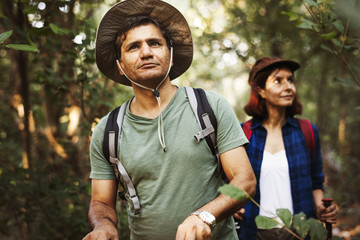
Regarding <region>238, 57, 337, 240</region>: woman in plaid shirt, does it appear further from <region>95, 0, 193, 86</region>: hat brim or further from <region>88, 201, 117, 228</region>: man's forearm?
<region>88, 201, 117, 228</region>: man's forearm

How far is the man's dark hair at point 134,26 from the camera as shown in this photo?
2.25 metres

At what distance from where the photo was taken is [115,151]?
2.07 metres

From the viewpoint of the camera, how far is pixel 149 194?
1991mm

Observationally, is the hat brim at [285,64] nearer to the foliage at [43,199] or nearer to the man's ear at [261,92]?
the man's ear at [261,92]

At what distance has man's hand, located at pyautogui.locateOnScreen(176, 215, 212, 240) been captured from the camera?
1547 mm

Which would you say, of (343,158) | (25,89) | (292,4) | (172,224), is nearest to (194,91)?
(172,224)

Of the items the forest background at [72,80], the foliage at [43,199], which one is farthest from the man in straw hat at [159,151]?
the foliage at [43,199]

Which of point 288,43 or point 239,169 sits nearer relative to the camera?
point 239,169

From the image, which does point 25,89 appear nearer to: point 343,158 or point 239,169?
point 239,169

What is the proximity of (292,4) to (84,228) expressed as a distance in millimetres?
5954

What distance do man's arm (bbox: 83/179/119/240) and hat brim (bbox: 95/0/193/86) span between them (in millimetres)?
938

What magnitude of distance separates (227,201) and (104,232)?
76cm

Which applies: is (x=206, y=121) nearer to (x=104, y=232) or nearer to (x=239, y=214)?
(x=104, y=232)

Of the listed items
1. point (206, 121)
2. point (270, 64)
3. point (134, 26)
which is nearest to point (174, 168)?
point (206, 121)
